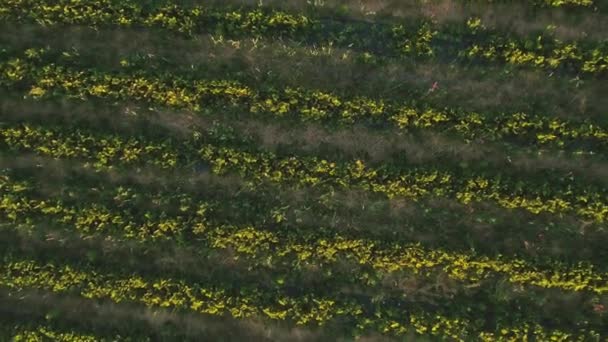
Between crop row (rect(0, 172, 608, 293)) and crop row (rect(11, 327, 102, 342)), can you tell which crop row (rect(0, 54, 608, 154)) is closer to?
crop row (rect(0, 172, 608, 293))

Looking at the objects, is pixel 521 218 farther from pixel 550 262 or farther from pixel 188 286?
pixel 188 286

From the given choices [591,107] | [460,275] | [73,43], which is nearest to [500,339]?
[460,275]

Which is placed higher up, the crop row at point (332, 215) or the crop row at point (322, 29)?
the crop row at point (322, 29)

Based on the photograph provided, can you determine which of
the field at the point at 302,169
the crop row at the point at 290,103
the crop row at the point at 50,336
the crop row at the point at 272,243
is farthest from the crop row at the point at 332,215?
the crop row at the point at 50,336

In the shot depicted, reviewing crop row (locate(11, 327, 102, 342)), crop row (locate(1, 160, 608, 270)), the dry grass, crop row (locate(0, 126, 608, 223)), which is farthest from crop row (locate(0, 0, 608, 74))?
crop row (locate(11, 327, 102, 342))

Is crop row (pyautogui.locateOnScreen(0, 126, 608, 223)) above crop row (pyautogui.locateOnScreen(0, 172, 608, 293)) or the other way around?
above

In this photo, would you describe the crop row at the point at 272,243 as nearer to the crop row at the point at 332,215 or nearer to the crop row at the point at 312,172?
the crop row at the point at 332,215

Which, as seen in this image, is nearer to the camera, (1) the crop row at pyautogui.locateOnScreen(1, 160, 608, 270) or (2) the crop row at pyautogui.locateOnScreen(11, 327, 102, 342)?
(2) the crop row at pyautogui.locateOnScreen(11, 327, 102, 342)
